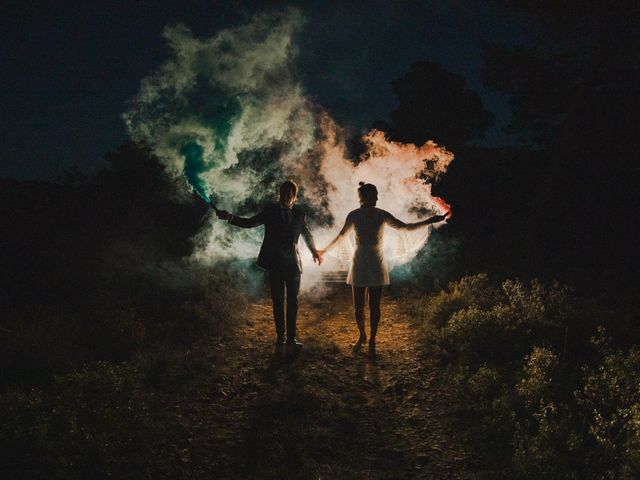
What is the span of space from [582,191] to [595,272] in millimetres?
4140

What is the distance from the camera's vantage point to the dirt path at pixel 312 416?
13.5 ft

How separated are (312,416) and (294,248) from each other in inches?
98.1

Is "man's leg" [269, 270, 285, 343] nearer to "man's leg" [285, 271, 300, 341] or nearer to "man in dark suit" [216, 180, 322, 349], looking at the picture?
"man in dark suit" [216, 180, 322, 349]

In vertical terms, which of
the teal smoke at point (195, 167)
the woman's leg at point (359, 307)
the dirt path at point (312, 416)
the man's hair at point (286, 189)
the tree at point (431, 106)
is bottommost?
the dirt path at point (312, 416)

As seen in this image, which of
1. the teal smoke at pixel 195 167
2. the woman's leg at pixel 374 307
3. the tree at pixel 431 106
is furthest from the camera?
the tree at pixel 431 106

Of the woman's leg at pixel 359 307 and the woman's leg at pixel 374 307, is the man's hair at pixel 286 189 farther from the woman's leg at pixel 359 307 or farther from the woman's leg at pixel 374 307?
the woman's leg at pixel 374 307

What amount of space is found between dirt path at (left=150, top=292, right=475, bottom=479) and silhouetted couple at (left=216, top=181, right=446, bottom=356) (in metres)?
0.64

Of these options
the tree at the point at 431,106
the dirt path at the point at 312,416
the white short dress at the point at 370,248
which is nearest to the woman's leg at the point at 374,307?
the white short dress at the point at 370,248

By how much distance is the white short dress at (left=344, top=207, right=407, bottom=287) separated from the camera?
21.7 feet

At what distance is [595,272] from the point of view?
11648 mm

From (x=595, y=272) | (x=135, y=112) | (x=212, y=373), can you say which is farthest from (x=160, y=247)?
(x=595, y=272)

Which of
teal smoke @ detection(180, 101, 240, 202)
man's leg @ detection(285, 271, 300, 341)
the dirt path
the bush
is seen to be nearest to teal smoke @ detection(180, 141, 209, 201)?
teal smoke @ detection(180, 101, 240, 202)

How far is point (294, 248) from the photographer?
6551 millimetres

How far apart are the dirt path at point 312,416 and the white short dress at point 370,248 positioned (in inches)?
49.4
